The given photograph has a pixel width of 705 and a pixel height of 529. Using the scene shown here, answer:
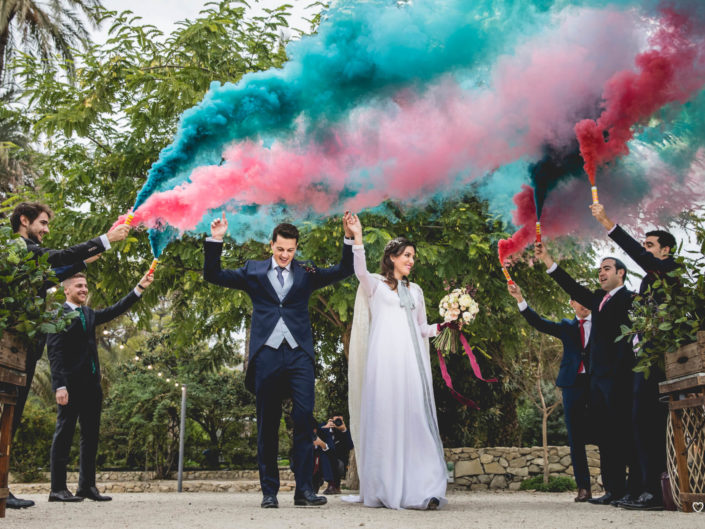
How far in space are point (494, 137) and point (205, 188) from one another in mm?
2666

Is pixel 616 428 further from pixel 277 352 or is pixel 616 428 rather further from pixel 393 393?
pixel 277 352

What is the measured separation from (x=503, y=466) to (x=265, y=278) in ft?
36.7

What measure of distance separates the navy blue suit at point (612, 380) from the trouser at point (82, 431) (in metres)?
5.04

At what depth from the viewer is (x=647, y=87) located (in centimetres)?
530

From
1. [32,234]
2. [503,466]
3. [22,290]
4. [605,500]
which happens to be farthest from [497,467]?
[22,290]

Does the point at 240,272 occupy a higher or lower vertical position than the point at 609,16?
lower

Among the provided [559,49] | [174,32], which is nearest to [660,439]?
[559,49]

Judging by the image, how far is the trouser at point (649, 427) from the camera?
5.74 metres

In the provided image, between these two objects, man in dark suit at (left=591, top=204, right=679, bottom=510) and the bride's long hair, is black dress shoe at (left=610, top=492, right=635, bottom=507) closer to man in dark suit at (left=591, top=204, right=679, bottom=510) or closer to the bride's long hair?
man in dark suit at (left=591, top=204, right=679, bottom=510)

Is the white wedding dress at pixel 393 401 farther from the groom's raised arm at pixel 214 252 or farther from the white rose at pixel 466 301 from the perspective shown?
the groom's raised arm at pixel 214 252

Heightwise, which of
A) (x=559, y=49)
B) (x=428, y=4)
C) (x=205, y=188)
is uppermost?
(x=428, y=4)

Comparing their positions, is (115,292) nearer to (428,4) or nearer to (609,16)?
(428,4)

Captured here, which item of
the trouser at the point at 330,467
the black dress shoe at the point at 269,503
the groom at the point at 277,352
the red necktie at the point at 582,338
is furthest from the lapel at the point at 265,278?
the trouser at the point at 330,467

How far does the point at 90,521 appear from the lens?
184 inches
